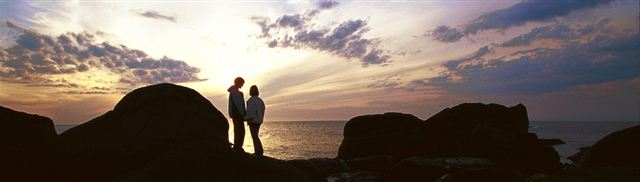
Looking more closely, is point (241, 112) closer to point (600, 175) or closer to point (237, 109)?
point (237, 109)

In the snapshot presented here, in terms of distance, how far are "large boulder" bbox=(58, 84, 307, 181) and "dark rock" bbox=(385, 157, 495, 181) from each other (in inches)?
234

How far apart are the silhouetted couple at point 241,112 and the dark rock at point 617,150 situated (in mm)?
8729

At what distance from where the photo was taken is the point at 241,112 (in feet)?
41.5

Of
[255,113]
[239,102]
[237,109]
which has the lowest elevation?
[255,113]

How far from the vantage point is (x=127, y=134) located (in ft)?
27.0

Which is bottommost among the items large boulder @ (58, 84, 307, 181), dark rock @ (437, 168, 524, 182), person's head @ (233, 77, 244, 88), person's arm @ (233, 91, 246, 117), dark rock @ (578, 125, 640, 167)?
dark rock @ (437, 168, 524, 182)

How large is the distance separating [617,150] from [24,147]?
1240 cm

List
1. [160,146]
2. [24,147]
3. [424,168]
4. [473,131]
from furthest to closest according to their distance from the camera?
[473,131]
[424,168]
[160,146]
[24,147]

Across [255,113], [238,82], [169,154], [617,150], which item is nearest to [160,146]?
[169,154]

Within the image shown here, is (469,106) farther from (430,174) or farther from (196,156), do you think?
(196,156)

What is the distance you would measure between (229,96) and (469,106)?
16.6 m

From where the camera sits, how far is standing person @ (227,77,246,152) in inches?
495

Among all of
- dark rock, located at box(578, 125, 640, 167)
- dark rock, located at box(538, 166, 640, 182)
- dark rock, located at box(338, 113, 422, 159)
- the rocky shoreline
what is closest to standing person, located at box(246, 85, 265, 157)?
the rocky shoreline

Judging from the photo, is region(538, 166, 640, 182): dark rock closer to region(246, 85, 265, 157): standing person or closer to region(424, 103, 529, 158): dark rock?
region(246, 85, 265, 157): standing person
